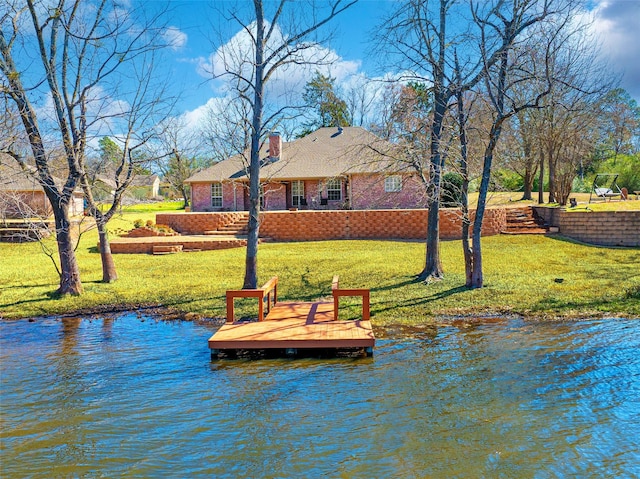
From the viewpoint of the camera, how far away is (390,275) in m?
13.9

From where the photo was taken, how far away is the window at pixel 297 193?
29.2 meters

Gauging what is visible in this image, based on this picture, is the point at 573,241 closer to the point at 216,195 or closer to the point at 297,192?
the point at 297,192

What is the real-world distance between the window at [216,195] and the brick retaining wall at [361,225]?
8342 mm

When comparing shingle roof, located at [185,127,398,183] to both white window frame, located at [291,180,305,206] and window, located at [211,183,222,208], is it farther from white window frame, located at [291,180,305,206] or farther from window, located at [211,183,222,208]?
white window frame, located at [291,180,305,206]

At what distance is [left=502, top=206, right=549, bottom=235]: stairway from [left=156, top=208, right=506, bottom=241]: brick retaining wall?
500 millimetres

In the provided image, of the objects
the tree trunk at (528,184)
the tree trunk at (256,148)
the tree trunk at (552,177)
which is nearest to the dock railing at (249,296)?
the tree trunk at (256,148)

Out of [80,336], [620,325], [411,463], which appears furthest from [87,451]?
[620,325]

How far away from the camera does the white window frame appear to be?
29166 millimetres

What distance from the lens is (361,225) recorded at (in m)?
21.6

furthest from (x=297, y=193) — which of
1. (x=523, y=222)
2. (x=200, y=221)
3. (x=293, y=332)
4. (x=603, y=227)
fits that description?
(x=293, y=332)

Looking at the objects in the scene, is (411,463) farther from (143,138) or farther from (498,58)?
(143,138)

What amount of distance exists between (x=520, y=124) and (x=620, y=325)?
2013 centimetres

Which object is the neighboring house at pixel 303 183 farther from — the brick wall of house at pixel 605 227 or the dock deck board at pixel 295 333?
the dock deck board at pixel 295 333

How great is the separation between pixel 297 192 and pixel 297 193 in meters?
0.06
